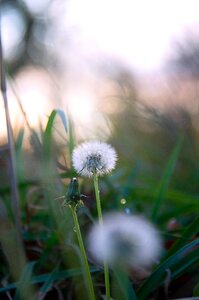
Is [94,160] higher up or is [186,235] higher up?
[94,160]

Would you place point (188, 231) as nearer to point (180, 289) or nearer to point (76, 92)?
point (180, 289)

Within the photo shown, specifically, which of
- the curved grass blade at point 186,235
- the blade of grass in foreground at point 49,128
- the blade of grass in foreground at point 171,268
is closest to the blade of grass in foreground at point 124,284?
the blade of grass in foreground at point 171,268

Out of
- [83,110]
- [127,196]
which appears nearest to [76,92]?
[83,110]

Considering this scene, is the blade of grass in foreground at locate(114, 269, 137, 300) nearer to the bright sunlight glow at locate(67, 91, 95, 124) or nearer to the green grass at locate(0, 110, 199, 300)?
the green grass at locate(0, 110, 199, 300)

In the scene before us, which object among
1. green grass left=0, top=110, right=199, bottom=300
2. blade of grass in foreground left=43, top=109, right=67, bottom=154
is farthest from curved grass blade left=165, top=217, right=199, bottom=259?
blade of grass in foreground left=43, top=109, right=67, bottom=154

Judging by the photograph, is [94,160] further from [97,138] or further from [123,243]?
[97,138]

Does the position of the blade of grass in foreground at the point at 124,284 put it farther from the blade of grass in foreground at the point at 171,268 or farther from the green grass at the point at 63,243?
the blade of grass in foreground at the point at 171,268

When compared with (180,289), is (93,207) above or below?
above

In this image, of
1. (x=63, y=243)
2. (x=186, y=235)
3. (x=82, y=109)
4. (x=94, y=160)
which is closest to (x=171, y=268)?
(x=186, y=235)
